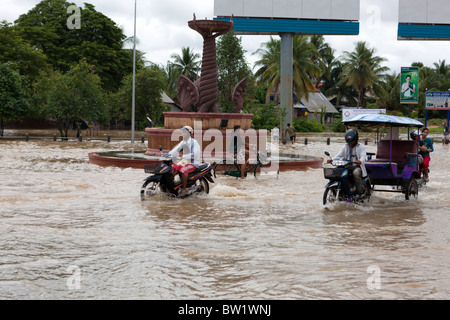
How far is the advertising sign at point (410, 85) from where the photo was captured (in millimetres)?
43219

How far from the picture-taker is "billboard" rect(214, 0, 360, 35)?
38.0m

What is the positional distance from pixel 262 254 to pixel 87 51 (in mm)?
45975

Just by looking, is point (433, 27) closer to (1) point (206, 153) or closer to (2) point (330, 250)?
(1) point (206, 153)

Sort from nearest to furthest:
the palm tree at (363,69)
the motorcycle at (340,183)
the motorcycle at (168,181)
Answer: the motorcycle at (340,183), the motorcycle at (168,181), the palm tree at (363,69)

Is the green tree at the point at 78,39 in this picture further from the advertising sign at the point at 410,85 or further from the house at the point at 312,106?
the advertising sign at the point at 410,85

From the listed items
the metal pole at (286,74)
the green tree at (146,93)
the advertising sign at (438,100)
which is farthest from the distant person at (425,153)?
the advertising sign at (438,100)

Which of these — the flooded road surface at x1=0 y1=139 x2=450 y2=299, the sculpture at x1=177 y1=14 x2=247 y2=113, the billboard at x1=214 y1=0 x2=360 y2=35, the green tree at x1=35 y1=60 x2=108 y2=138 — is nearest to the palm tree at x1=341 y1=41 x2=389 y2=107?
the billboard at x1=214 y1=0 x2=360 y2=35

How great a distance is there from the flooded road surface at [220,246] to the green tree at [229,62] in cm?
2293

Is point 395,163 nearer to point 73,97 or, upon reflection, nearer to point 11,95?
point 73,97

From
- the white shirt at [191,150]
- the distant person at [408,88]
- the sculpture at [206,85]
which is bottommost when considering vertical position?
the white shirt at [191,150]

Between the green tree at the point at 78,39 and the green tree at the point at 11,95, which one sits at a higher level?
the green tree at the point at 78,39

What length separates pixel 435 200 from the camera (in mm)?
11578

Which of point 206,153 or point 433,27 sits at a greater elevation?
point 433,27
